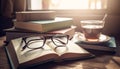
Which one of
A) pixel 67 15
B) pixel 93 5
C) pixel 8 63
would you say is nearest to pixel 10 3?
pixel 67 15

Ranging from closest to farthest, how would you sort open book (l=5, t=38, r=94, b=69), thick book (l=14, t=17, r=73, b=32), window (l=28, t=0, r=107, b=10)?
open book (l=5, t=38, r=94, b=69) < thick book (l=14, t=17, r=73, b=32) < window (l=28, t=0, r=107, b=10)

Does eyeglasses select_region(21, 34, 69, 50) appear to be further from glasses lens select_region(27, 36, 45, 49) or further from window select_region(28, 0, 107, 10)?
window select_region(28, 0, 107, 10)

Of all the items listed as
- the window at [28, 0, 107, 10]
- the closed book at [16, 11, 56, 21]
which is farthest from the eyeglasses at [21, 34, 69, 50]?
the window at [28, 0, 107, 10]

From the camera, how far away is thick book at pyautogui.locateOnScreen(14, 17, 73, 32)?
0.81 meters

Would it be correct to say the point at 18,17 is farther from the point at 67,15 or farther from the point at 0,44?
the point at 67,15

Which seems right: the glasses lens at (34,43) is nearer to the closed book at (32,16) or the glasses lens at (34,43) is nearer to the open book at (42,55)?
the open book at (42,55)

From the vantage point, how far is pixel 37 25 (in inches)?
32.2

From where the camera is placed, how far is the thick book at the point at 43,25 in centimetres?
81

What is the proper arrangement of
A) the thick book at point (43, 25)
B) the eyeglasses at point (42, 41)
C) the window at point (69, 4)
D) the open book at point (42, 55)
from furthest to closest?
the window at point (69, 4), the thick book at point (43, 25), the eyeglasses at point (42, 41), the open book at point (42, 55)

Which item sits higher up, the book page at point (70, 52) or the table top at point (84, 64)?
the book page at point (70, 52)

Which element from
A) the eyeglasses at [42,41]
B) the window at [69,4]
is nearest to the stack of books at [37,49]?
the eyeglasses at [42,41]

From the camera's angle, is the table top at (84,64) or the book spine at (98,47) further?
the book spine at (98,47)

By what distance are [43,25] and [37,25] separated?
30mm

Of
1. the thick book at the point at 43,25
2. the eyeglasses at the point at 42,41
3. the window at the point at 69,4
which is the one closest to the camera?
the eyeglasses at the point at 42,41
